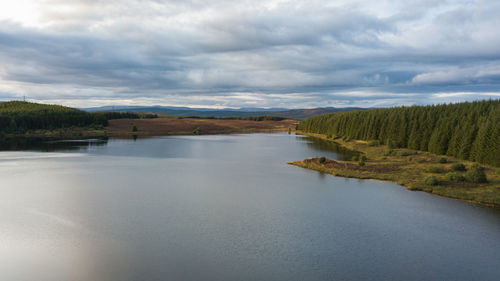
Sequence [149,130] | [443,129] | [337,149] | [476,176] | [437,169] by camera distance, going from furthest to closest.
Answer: [149,130], [337,149], [443,129], [437,169], [476,176]

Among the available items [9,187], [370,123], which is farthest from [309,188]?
[370,123]

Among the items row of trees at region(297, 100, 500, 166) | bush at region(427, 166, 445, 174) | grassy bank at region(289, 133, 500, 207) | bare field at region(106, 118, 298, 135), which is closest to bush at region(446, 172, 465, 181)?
grassy bank at region(289, 133, 500, 207)

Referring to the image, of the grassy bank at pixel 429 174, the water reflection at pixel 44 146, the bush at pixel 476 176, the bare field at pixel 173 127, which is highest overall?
the bare field at pixel 173 127

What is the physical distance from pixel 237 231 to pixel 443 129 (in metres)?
53.9

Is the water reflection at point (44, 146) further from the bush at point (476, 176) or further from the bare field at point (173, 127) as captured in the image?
the bush at point (476, 176)

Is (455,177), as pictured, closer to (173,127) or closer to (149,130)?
(149,130)

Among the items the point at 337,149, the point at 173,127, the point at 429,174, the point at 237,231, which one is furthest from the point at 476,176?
the point at 173,127

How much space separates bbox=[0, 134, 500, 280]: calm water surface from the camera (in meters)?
18.2

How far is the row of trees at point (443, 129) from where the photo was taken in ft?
161

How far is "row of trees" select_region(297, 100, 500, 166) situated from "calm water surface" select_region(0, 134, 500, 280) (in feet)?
66.8

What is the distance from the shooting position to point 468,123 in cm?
5709

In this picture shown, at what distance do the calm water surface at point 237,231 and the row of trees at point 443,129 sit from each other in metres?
20.4

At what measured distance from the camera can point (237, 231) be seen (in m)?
23.8

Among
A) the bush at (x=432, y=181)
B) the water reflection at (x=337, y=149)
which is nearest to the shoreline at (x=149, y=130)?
the water reflection at (x=337, y=149)
